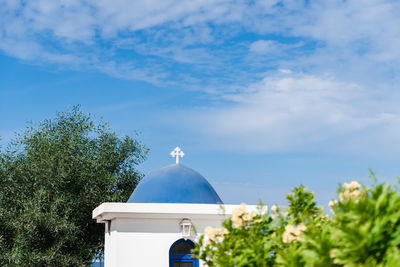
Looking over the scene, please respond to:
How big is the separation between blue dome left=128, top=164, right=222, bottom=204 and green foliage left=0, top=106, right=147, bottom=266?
735cm

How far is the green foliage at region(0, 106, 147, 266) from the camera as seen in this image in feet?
64.4

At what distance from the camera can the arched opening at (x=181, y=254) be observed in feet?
39.9

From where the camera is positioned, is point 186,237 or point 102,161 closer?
point 186,237

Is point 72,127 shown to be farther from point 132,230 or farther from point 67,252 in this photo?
point 132,230

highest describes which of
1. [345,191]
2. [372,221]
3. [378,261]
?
[345,191]

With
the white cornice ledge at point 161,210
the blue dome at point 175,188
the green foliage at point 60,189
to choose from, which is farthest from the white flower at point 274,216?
the green foliage at point 60,189

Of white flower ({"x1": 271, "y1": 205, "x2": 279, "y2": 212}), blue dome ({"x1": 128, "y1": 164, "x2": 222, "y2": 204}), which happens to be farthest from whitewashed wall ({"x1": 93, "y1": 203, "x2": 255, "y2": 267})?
white flower ({"x1": 271, "y1": 205, "x2": 279, "y2": 212})

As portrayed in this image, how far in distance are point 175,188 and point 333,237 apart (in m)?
9.30

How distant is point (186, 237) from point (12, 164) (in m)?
12.3

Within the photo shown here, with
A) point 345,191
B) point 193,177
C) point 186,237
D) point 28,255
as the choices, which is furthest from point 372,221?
point 28,255

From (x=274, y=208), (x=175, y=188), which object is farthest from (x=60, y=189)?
(x=274, y=208)

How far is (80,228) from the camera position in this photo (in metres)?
21.2

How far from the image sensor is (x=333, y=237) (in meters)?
4.20

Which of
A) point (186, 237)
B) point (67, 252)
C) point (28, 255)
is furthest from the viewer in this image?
point (67, 252)
